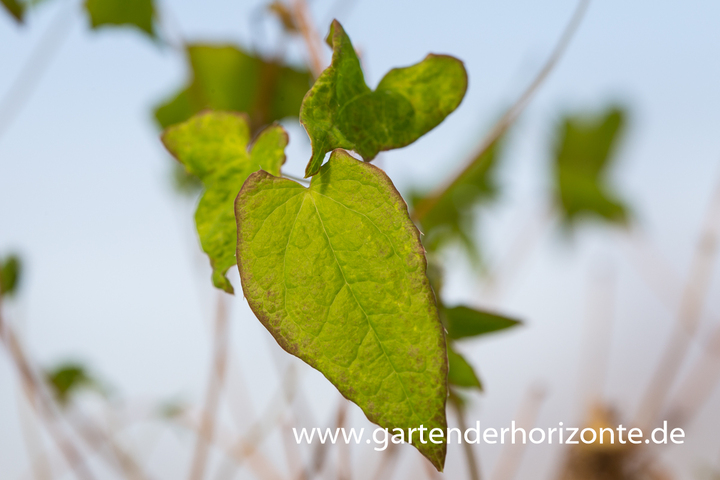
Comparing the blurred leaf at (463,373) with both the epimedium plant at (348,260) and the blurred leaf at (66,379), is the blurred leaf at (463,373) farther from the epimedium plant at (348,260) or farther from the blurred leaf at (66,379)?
the blurred leaf at (66,379)

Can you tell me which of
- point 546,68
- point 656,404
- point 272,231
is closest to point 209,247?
point 272,231

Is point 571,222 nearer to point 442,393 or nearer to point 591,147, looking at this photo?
point 591,147

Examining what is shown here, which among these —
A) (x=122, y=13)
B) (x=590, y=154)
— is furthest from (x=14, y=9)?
(x=590, y=154)

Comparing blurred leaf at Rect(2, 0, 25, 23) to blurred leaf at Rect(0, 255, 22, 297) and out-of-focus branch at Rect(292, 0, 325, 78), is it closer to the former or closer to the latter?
out-of-focus branch at Rect(292, 0, 325, 78)

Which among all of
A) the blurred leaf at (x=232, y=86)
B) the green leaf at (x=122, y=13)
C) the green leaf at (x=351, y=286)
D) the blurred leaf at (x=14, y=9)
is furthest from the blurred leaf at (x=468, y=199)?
the green leaf at (x=351, y=286)

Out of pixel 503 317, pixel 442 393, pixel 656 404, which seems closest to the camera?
pixel 442 393

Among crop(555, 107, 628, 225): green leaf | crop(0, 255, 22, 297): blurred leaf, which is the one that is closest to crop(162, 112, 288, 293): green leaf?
crop(0, 255, 22, 297): blurred leaf

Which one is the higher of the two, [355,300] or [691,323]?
[355,300]

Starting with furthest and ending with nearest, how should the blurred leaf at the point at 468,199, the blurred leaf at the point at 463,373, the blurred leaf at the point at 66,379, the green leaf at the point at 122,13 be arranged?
1. the blurred leaf at the point at 468,199
2. the blurred leaf at the point at 66,379
3. the green leaf at the point at 122,13
4. the blurred leaf at the point at 463,373
